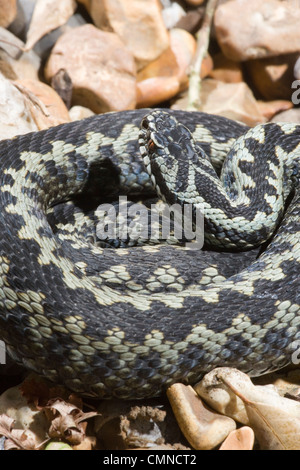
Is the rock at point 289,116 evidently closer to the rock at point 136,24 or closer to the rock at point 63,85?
the rock at point 136,24

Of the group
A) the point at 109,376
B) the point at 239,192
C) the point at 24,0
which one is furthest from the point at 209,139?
the point at 24,0

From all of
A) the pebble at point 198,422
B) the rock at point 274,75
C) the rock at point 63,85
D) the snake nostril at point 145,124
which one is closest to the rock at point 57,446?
the pebble at point 198,422

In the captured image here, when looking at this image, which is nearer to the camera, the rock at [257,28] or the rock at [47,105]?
the rock at [47,105]

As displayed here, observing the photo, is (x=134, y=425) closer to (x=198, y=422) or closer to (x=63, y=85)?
(x=198, y=422)

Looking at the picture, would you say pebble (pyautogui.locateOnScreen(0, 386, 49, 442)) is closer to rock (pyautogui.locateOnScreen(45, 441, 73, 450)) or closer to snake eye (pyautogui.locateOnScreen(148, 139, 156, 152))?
rock (pyautogui.locateOnScreen(45, 441, 73, 450))

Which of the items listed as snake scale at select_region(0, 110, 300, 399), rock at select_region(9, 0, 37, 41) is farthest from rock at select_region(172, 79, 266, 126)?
rock at select_region(9, 0, 37, 41)


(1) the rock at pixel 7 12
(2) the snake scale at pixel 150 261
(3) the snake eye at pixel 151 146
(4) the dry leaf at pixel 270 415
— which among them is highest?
(1) the rock at pixel 7 12

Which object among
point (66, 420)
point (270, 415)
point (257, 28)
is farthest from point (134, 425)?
point (257, 28)
